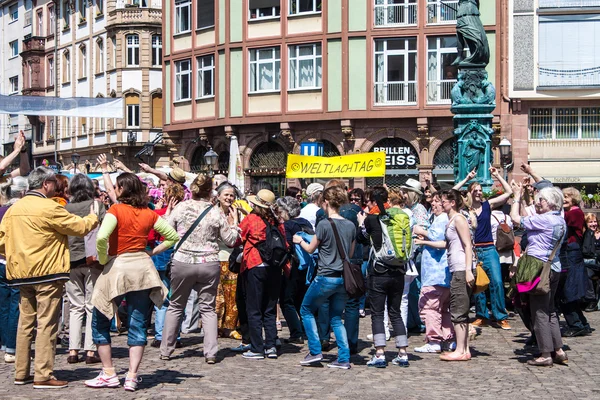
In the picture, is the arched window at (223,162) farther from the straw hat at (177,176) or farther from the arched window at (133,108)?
the straw hat at (177,176)

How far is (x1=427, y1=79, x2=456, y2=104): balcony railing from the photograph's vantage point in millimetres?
35281

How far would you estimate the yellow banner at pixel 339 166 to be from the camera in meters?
25.3

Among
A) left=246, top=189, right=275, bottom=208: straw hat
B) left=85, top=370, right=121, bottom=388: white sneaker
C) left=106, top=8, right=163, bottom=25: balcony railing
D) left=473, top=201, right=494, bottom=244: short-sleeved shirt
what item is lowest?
left=85, top=370, right=121, bottom=388: white sneaker

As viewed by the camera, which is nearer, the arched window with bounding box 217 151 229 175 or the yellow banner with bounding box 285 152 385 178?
the yellow banner with bounding box 285 152 385 178

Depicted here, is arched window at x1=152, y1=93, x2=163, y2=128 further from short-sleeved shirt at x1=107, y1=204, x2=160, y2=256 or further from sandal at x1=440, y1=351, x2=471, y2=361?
short-sleeved shirt at x1=107, y1=204, x2=160, y2=256

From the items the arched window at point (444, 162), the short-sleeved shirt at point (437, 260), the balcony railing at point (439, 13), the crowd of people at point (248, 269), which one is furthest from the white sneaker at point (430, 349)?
the balcony railing at point (439, 13)

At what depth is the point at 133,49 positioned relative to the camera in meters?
50.5

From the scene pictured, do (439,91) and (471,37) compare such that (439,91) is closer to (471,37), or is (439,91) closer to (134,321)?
(471,37)

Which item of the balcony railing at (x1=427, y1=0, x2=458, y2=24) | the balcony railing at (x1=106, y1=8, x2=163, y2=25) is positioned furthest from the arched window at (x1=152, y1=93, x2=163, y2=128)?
the balcony railing at (x1=427, y1=0, x2=458, y2=24)

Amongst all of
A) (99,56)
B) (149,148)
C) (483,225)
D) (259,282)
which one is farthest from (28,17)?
(259,282)

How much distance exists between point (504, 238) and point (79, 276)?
5.74m

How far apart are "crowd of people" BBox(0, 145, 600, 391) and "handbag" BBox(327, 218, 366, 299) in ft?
0.07

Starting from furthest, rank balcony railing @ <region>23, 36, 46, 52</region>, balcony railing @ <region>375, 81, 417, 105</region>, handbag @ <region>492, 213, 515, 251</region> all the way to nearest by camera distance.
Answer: balcony railing @ <region>23, 36, 46, 52</region> < balcony railing @ <region>375, 81, 417, 105</region> < handbag @ <region>492, 213, 515, 251</region>

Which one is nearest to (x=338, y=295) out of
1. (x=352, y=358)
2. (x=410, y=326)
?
(x=352, y=358)
